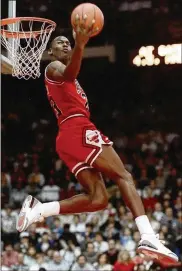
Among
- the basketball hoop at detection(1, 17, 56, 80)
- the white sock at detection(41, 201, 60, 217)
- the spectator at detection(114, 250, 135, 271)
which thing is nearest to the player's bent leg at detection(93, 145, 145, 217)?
the white sock at detection(41, 201, 60, 217)

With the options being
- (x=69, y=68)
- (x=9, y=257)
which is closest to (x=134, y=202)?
(x=69, y=68)

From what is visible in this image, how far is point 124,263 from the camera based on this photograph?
13.1 metres

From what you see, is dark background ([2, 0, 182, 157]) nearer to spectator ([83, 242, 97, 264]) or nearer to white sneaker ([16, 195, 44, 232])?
spectator ([83, 242, 97, 264])

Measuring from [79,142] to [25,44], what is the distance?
2299 mm

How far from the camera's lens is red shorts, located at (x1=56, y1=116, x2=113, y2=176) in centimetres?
634

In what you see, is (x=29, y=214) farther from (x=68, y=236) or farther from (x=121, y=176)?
(x=68, y=236)

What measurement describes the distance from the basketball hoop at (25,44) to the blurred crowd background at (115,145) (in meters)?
5.86

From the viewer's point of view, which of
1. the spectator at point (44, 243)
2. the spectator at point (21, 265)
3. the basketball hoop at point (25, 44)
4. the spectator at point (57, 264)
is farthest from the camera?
the spectator at point (44, 243)

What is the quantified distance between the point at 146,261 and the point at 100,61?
25.3 feet

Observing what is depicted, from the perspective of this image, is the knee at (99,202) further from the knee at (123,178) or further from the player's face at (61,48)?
the player's face at (61,48)

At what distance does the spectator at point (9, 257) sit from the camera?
46.5 feet

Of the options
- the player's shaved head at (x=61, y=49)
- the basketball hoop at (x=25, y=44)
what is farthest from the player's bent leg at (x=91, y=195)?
the basketball hoop at (x=25, y=44)

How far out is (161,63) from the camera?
59.2 ft

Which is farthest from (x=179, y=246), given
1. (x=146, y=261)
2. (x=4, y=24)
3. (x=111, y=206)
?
(x=4, y=24)
